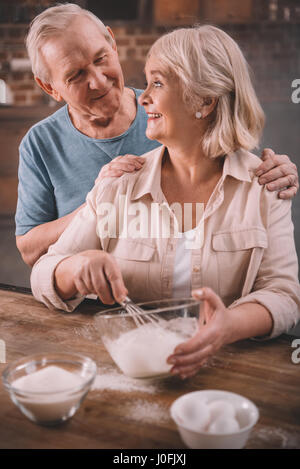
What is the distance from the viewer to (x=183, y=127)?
145cm

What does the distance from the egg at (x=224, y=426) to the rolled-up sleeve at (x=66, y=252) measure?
0.70 meters

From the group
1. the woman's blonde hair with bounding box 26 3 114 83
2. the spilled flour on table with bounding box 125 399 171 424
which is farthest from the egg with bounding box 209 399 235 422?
the woman's blonde hair with bounding box 26 3 114 83

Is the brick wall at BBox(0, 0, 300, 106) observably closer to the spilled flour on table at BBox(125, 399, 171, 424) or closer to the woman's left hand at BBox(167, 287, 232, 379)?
the woman's left hand at BBox(167, 287, 232, 379)

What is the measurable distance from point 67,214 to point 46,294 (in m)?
0.38

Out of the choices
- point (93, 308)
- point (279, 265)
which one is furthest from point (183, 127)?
point (93, 308)

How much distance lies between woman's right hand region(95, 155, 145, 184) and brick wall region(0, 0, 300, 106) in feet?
0.80

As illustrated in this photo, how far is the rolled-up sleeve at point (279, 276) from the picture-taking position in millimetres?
1286

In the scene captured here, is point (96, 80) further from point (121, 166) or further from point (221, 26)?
point (221, 26)

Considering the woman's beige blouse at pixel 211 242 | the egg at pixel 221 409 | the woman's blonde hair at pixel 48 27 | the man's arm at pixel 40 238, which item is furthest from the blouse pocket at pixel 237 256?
the woman's blonde hair at pixel 48 27

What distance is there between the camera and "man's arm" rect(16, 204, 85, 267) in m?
1.73

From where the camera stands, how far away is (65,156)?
171 cm

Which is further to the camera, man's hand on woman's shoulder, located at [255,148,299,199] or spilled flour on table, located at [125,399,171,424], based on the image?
man's hand on woman's shoulder, located at [255,148,299,199]

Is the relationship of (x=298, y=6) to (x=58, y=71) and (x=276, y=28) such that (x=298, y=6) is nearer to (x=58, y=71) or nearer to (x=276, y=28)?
(x=276, y=28)

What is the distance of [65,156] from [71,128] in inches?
3.8
